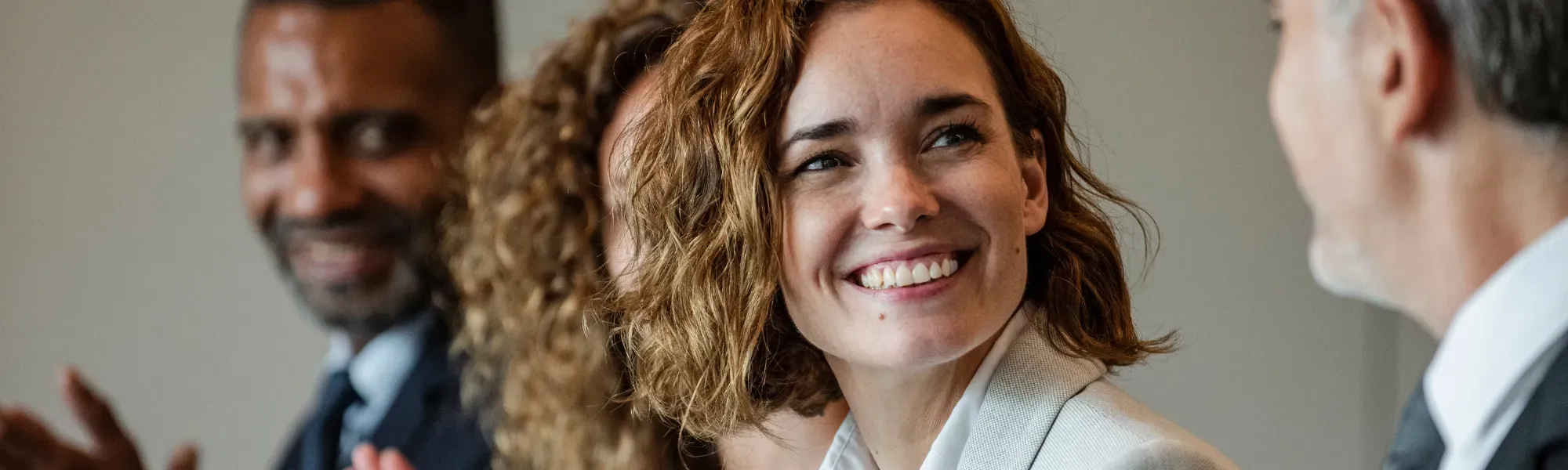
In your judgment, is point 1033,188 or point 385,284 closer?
point 1033,188

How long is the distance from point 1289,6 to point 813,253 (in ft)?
1.70

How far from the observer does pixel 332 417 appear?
6.52ft

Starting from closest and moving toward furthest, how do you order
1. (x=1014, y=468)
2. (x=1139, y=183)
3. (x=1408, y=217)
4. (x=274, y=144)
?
(x=1408, y=217)
(x=1014, y=468)
(x=1139, y=183)
(x=274, y=144)

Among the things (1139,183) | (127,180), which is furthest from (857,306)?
(127,180)

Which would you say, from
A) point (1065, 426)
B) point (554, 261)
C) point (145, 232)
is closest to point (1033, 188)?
point (1065, 426)

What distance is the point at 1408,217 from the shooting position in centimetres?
74

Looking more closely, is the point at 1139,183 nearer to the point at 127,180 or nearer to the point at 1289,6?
the point at 1289,6

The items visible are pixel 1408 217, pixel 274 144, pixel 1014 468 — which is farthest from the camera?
pixel 274 144

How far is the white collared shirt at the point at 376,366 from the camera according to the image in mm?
1949

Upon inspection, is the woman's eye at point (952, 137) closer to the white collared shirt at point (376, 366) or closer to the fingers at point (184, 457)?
the white collared shirt at point (376, 366)

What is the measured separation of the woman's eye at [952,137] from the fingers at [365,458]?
1083 mm

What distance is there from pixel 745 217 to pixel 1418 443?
0.58 m

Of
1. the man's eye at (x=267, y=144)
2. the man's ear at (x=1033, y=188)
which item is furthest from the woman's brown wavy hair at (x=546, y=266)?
the man's ear at (x=1033, y=188)

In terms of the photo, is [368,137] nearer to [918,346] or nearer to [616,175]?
[616,175]
